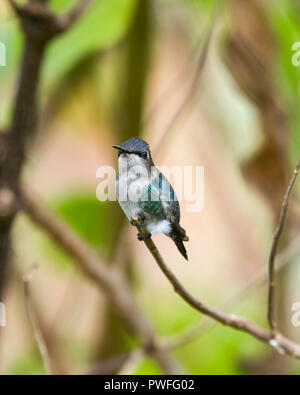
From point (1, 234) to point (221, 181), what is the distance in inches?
30.6

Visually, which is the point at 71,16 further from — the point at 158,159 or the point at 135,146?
the point at 135,146

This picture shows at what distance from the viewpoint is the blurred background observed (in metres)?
1.45

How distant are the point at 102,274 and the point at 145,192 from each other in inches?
30.8

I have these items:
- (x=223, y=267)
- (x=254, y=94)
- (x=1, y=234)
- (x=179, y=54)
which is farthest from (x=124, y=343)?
(x=179, y=54)

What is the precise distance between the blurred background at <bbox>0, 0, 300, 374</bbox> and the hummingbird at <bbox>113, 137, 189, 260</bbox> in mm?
615

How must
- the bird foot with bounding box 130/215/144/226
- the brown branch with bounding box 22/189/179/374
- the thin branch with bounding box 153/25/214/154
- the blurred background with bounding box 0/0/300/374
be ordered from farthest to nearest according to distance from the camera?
the blurred background with bounding box 0/0/300/374 → the brown branch with bounding box 22/189/179/374 → the thin branch with bounding box 153/25/214/154 → the bird foot with bounding box 130/215/144/226

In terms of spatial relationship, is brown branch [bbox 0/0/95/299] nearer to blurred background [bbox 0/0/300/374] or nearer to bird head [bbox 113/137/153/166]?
blurred background [bbox 0/0/300/374]

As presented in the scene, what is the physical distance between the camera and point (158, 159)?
140 cm

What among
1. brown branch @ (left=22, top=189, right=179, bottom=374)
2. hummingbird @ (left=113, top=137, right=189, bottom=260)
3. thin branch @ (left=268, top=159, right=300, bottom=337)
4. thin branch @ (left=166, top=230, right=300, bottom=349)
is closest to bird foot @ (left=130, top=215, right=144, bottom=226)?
hummingbird @ (left=113, top=137, right=189, bottom=260)

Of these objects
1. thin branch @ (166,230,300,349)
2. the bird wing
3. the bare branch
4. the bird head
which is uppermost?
the bare branch

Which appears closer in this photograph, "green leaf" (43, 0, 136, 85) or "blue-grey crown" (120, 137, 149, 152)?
"blue-grey crown" (120, 137, 149, 152)

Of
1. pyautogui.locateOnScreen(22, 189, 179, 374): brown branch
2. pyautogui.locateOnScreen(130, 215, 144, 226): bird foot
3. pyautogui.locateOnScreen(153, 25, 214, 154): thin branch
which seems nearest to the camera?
pyautogui.locateOnScreen(130, 215, 144, 226): bird foot

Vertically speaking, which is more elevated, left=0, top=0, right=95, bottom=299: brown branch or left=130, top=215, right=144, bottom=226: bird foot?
left=0, top=0, right=95, bottom=299: brown branch
